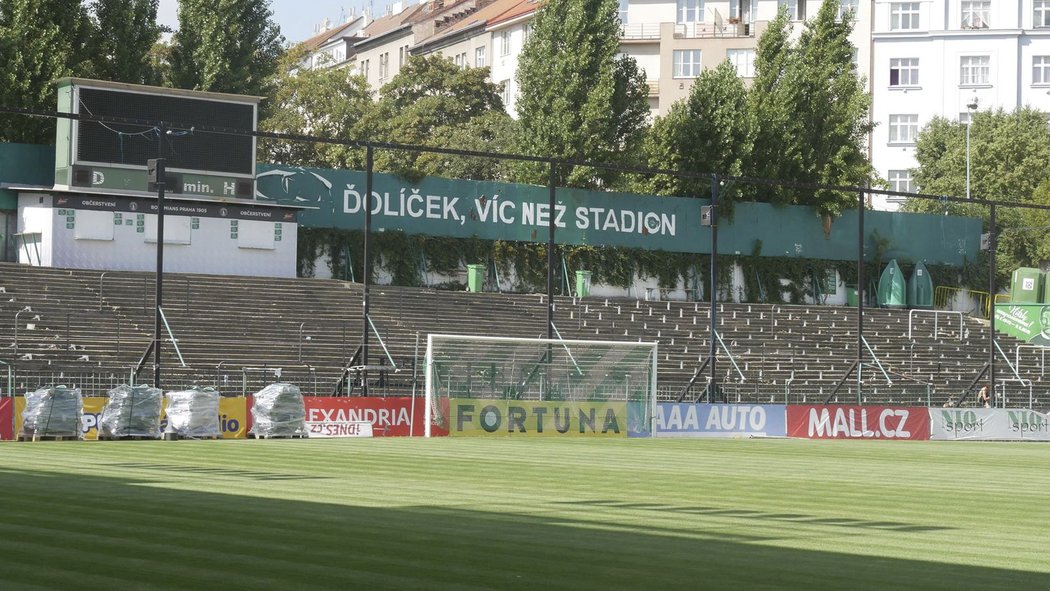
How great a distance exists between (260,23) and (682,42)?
43.5m

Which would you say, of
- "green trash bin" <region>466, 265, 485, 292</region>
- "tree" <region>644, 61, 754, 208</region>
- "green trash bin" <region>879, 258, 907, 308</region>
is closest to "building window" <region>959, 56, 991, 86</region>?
"green trash bin" <region>879, 258, 907, 308</region>

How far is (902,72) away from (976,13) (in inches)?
245

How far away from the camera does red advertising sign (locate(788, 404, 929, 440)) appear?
48656 mm

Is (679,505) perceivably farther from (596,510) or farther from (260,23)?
(260,23)

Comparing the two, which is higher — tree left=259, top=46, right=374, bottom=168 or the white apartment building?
the white apartment building

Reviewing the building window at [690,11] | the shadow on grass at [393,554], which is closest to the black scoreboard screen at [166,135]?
the shadow on grass at [393,554]

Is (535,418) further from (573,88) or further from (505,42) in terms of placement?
(505,42)

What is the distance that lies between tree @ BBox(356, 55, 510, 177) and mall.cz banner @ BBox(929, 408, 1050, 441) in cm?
4329

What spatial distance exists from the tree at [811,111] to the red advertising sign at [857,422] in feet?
84.9

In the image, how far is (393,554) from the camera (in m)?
13.4

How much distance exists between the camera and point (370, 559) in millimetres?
13016

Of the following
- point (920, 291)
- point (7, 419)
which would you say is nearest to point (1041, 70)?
point (920, 291)

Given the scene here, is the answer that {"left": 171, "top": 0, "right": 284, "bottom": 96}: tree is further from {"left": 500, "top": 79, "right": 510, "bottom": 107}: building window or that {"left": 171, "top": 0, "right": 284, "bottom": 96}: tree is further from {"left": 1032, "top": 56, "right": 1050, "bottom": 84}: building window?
{"left": 1032, "top": 56, "right": 1050, "bottom": 84}: building window

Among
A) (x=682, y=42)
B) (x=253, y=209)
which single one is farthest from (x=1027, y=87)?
(x=253, y=209)
